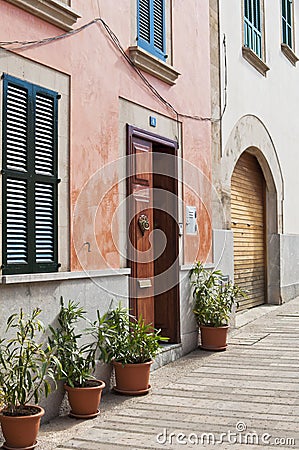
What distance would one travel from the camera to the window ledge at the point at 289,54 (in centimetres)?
1396

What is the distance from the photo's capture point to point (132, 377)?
6367 mm

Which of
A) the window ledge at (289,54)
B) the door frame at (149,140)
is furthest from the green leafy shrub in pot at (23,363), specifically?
the window ledge at (289,54)

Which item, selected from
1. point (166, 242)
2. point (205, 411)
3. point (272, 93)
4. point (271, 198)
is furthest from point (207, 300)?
point (272, 93)

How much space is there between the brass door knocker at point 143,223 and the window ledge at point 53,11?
2.30 metres

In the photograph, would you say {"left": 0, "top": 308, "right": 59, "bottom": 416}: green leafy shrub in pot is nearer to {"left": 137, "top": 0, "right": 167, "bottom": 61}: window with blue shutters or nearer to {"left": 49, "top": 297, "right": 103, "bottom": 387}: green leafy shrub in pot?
{"left": 49, "top": 297, "right": 103, "bottom": 387}: green leafy shrub in pot

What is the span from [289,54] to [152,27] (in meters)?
7.25

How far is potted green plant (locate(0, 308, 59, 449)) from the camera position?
4727 mm

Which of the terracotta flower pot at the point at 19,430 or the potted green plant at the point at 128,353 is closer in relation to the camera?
the terracotta flower pot at the point at 19,430

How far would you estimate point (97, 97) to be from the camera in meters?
6.55

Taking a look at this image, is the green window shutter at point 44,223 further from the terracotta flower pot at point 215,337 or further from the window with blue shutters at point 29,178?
the terracotta flower pot at point 215,337

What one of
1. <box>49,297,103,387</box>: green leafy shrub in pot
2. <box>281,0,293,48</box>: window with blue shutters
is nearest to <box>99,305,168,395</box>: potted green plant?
<box>49,297,103,387</box>: green leafy shrub in pot

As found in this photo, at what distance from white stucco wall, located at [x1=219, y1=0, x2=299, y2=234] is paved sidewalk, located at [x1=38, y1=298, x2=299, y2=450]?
3.82 meters

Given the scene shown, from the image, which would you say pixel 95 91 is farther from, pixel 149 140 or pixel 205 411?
pixel 205 411

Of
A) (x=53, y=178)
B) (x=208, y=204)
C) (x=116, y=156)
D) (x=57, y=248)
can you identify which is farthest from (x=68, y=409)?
(x=208, y=204)
